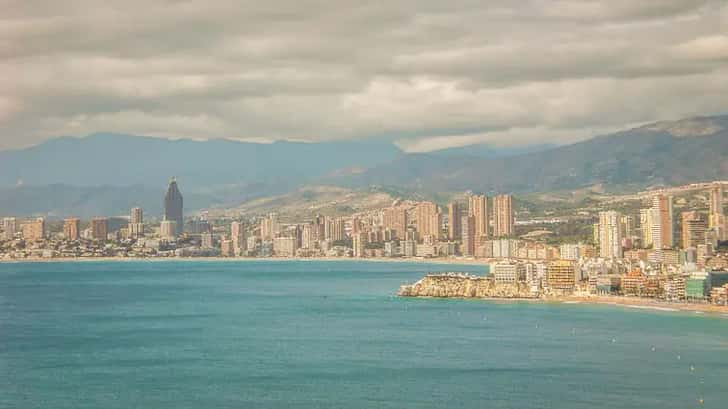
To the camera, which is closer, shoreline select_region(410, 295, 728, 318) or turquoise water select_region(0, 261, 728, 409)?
turquoise water select_region(0, 261, 728, 409)

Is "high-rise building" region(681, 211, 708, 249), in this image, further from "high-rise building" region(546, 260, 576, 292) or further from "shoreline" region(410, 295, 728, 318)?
"shoreline" region(410, 295, 728, 318)

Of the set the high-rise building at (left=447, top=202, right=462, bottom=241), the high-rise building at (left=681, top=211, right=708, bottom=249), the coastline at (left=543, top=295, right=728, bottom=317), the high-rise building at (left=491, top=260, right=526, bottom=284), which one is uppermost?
the high-rise building at (left=447, top=202, right=462, bottom=241)

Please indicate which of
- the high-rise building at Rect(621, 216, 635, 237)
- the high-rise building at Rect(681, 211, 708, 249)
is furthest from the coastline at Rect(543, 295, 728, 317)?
the high-rise building at Rect(621, 216, 635, 237)

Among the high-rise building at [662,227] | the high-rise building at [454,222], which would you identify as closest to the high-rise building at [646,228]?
the high-rise building at [662,227]

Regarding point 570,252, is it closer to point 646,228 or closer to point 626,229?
point 646,228

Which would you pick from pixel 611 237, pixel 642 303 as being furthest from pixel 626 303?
pixel 611 237

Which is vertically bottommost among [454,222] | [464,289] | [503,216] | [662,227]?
[464,289]
